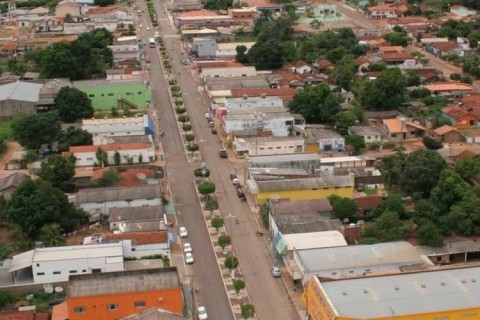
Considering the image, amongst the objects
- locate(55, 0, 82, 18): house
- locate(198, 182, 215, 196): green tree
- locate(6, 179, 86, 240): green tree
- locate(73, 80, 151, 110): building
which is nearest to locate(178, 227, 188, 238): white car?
locate(198, 182, 215, 196): green tree

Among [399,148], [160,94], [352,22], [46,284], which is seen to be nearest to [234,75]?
[160,94]

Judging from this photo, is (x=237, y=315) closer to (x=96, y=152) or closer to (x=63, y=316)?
(x=63, y=316)

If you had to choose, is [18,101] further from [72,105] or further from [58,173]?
[58,173]

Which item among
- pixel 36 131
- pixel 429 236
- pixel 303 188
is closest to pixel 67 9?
pixel 36 131

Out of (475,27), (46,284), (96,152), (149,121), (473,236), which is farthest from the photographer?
(475,27)

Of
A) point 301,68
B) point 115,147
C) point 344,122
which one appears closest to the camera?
point 115,147

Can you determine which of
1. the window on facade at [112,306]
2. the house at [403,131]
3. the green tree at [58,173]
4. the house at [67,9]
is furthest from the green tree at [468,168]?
the house at [67,9]
